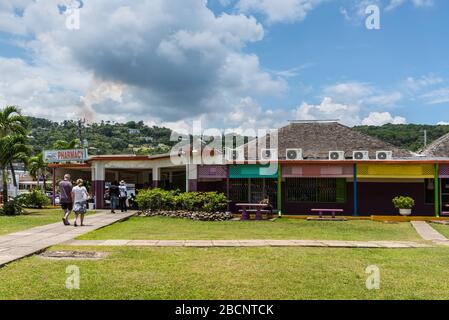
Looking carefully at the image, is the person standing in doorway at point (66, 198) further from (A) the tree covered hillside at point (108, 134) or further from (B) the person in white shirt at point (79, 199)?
(A) the tree covered hillside at point (108, 134)

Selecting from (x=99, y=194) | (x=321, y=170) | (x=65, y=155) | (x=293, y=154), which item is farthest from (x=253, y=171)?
(x=65, y=155)

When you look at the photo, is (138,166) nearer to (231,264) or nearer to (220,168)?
(220,168)

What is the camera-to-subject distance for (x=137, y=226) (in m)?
15.5

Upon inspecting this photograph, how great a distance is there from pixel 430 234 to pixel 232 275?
8.74m

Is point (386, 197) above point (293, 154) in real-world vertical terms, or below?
below

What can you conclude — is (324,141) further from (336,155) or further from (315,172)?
(315,172)

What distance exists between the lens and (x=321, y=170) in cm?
1998

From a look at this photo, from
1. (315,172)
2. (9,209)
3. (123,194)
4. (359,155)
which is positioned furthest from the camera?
(359,155)

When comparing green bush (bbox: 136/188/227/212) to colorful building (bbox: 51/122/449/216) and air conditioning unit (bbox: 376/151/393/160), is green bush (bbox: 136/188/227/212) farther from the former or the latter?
air conditioning unit (bbox: 376/151/393/160)

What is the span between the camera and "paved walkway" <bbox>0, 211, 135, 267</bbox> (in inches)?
351

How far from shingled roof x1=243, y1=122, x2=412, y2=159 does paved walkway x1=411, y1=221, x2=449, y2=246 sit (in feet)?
23.3

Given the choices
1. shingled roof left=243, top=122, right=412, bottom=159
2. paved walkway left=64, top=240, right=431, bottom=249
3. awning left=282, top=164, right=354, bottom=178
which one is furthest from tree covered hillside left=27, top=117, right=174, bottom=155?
paved walkway left=64, top=240, right=431, bottom=249

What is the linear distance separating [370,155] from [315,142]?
2708 mm

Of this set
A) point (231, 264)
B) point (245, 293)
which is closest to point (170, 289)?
point (245, 293)
